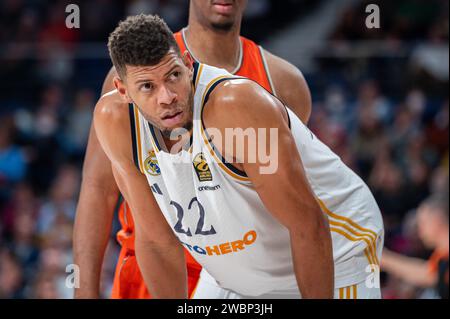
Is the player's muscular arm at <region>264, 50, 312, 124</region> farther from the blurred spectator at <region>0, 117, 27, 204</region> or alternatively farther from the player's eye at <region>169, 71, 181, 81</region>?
the blurred spectator at <region>0, 117, 27, 204</region>

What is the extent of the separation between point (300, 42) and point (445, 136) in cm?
267

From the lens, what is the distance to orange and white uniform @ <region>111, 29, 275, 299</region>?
10.8 feet

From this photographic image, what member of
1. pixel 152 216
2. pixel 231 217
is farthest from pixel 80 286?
pixel 231 217

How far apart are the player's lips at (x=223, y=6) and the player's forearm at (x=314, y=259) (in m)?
1.32

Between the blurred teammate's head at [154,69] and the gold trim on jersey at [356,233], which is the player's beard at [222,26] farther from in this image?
the gold trim on jersey at [356,233]

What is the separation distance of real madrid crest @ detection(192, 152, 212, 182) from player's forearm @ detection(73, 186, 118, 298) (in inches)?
35.6

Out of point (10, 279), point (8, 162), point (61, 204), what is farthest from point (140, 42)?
point (8, 162)

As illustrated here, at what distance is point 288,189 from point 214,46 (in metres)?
1.25

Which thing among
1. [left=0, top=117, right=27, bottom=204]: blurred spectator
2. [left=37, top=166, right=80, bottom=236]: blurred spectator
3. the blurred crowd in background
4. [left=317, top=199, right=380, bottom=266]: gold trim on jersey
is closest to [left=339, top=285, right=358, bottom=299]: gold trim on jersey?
[left=317, top=199, right=380, bottom=266]: gold trim on jersey

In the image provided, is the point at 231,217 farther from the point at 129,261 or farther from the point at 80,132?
the point at 80,132

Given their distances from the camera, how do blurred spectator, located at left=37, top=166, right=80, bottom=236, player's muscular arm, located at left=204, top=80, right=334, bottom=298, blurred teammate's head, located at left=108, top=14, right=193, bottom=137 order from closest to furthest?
player's muscular arm, located at left=204, top=80, right=334, bottom=298, blurred teammate's head, located at left=108, top=14, right=193, bottom=137, blurred spectator, located at left=37, top=166, right=80, bottom=236

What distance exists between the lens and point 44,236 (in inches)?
257

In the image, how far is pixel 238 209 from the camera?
8.14 feet

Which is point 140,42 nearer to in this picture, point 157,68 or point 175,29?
point 157,68
